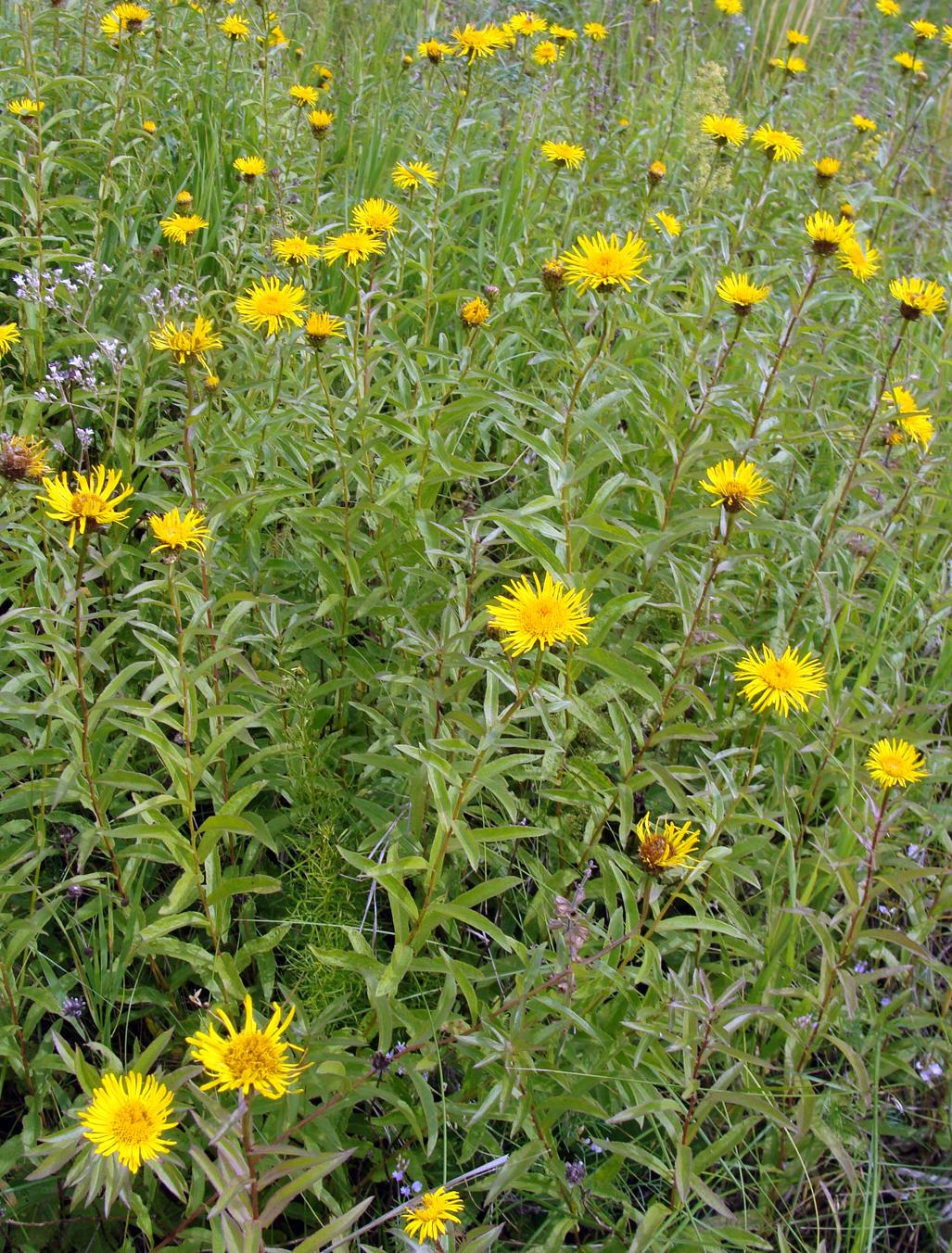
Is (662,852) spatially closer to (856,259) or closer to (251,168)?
(856,259)

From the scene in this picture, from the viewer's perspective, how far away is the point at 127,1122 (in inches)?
39.9

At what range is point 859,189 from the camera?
148 inches

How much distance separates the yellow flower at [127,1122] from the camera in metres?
0.99

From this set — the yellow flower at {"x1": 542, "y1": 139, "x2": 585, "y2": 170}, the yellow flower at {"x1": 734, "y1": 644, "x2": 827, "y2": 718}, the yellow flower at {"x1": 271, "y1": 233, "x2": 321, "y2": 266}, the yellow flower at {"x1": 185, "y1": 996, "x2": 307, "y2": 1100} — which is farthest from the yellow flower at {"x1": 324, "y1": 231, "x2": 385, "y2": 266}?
the yellow flower at {"x1": 185, "y1": 996, "x2": 307, "y2": 1100}

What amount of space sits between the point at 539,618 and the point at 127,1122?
72 centimetres

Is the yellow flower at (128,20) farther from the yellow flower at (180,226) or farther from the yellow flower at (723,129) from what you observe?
the yellow flower at (723,129)

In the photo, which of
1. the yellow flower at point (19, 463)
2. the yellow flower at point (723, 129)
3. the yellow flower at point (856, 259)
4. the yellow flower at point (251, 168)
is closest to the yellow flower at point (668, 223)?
the yellow flower at point (723, 129)

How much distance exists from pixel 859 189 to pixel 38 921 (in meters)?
3.67

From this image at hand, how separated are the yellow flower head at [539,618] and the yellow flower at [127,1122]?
2.04ft

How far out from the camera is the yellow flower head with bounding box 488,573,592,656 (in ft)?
4.25

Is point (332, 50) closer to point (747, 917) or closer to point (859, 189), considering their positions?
point (859, 189)

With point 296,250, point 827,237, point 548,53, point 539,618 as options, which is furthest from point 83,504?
point 548,53

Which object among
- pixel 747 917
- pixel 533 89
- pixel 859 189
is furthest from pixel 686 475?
pixel 533 89

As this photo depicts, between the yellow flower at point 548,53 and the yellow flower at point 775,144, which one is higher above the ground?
the yellow flower at point 548,53
